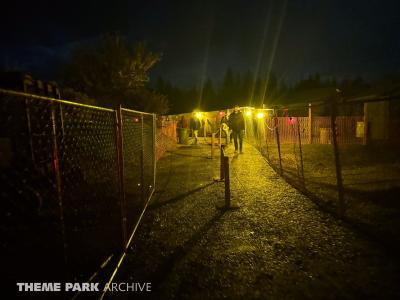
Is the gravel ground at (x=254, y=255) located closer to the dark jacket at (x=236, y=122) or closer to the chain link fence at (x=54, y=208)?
the chain link fence at (x=54, y=208)

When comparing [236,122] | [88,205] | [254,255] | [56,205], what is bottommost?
[254,255]

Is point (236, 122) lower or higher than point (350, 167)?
higher

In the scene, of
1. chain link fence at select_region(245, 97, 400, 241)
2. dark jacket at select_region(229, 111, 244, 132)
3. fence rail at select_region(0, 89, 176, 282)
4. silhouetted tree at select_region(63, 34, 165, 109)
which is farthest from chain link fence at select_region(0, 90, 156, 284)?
silhouetted tree at select_region(63, 34, 165, 109)

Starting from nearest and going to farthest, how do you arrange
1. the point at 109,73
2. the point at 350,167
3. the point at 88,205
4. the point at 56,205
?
the point at 56,205
the point at 88,205
the point at 350,167
the point at 109,73

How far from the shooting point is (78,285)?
114 inches

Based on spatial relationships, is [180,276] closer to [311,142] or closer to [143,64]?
[311,142]

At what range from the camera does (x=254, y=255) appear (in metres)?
3.55

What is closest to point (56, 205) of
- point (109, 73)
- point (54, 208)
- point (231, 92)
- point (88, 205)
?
point (54, 208)

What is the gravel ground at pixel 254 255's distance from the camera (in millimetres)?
2848

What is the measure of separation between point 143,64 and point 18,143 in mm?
20225

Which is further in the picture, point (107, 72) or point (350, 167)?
point (107, 72)

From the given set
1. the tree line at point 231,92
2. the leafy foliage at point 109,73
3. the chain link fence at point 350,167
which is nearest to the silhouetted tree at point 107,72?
the leafy foliage at point 109,73

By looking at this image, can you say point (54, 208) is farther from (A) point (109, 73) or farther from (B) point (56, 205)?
(A) point (109, 73)

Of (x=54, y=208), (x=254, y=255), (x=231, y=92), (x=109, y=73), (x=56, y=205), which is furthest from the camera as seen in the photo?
(x=231, y=92)
